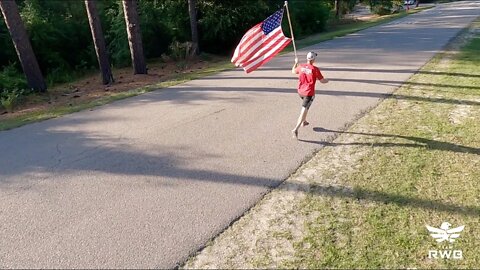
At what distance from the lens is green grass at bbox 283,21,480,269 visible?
299cm

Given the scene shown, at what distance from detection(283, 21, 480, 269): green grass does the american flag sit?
6.29 feet

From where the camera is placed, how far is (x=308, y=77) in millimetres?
5484

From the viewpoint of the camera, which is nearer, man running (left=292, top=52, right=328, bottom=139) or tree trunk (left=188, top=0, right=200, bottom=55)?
man running (left=292, top=52, right=328, bottom=139)

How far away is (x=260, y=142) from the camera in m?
5.55

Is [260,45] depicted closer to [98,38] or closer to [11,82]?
[98,38]

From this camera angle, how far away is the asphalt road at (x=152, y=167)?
332 cm

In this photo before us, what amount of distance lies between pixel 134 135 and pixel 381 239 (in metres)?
4.54

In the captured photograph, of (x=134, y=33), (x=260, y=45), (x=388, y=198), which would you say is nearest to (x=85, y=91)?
(x=134, y=33)

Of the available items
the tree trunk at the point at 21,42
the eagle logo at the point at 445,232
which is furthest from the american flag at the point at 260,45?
the tree trunk at the point at 21,42

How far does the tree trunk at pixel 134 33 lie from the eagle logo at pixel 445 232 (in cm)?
1145

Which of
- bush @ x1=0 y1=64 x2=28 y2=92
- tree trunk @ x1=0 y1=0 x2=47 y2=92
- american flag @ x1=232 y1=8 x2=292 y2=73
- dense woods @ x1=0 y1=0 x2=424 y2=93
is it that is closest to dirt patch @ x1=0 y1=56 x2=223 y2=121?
tree trunk @ x1=0 y1=0 x2=47 y2=92

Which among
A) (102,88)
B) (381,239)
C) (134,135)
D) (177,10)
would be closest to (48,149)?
(134,135)
